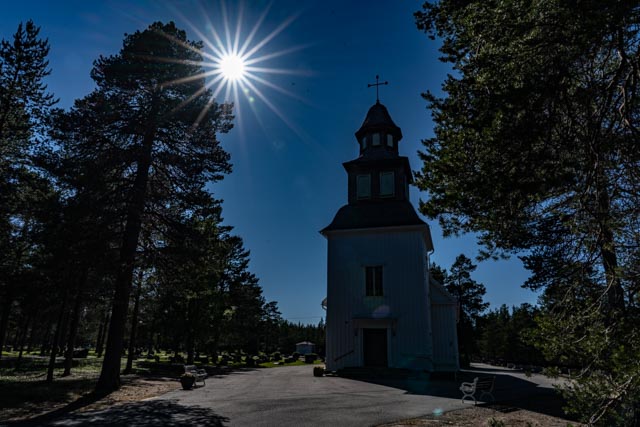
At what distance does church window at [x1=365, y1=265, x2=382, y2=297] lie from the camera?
23.9 meters

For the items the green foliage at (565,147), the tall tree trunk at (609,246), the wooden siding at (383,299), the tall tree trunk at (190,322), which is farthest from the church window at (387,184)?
the tall tree trunk at (609,246)

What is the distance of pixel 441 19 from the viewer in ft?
25.2

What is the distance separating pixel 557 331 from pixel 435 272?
156ft

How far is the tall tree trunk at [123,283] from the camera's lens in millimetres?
14188

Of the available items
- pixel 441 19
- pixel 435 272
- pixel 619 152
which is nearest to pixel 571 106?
pixel 619 152

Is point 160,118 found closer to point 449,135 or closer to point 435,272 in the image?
point 449,135

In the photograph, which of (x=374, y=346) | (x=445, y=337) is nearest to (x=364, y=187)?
(x=374, y=346)

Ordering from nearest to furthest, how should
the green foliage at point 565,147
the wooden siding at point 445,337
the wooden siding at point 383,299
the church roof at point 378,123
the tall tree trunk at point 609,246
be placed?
the green foliage at point 565,147 < the tall tree trunk at point 609,246 < the wooden siding at point 383,299 < the wooden siding at point 445,337 < the church roof at point 378,123

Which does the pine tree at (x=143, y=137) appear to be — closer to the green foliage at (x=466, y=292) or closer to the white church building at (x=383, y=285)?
the white church building at (x=383, y=285)

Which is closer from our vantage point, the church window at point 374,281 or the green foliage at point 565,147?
the green foliage at point 565,147

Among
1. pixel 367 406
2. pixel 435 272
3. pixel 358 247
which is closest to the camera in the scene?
pixel 367 406

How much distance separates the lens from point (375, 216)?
25531 mm

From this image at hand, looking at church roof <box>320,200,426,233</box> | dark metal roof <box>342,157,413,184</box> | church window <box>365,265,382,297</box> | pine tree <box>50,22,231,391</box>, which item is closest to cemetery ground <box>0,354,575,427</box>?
pine tree <box>50,22,231,391</box>

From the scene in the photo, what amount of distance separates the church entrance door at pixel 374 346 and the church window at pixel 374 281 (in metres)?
2.18
